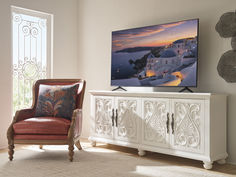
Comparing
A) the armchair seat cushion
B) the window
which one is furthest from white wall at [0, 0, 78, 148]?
the armchair seat cushion

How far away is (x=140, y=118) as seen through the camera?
3.62m

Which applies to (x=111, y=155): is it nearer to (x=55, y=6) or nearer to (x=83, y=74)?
(x=83, y=74)

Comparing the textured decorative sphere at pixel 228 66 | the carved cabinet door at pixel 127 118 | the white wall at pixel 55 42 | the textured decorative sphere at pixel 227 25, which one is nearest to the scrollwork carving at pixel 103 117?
the carved cabinet door at pixel 127 118

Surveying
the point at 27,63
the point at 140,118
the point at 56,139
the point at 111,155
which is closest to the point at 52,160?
the point at 56,139

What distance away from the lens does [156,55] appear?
12.4 ft

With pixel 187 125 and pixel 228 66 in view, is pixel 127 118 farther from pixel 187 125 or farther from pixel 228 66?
pixel 228 66

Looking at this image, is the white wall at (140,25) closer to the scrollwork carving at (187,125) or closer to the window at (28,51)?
the scrollwork carving at (187,125)

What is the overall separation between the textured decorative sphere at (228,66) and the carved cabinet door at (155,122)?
2.29 ft

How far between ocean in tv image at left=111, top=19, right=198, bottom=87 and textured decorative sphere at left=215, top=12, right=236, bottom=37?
0.87ft

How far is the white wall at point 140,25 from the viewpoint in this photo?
3391 millimetres

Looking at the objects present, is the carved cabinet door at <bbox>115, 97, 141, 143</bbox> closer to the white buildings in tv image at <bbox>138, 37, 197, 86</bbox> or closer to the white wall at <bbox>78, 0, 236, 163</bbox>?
the white buildings in tv image at <bbox>138, 37, 197, 86</bbox>

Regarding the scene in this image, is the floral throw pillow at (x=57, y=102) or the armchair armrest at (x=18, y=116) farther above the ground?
the floral throw pillow at (x=57, y=102)

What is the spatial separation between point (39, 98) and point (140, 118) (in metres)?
1.31

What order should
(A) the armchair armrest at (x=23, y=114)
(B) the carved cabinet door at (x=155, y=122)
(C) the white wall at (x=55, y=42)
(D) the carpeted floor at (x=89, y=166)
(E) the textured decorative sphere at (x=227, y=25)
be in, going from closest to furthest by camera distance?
(D) the carpeted floor at (x=89, y=166), (E) the textured decorative sphere at (x=227, y=25), (B) the carved cabinet door at (x=155, y=122), (A) the armchair armrest at (x=23, y=114), (C) the white wall at (x=55, y=42)
